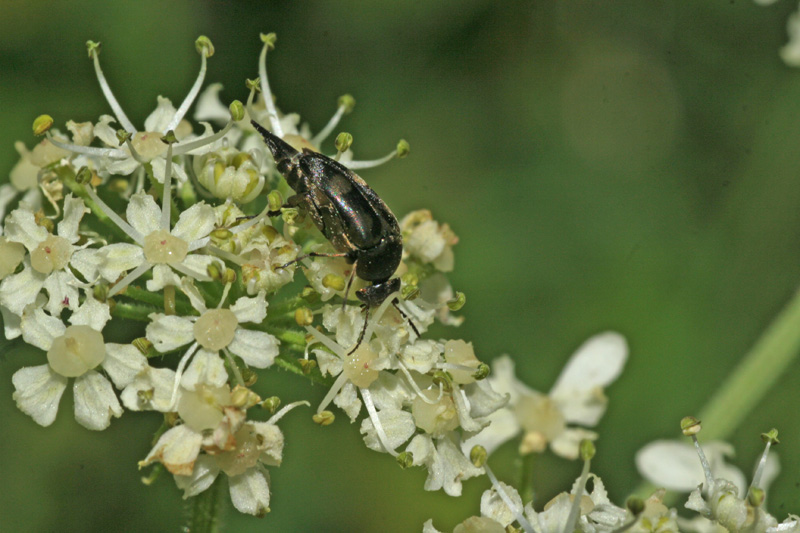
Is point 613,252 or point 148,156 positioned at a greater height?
point 148,156

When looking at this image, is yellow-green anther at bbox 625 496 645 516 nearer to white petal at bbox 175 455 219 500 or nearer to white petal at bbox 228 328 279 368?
white petal at bbox 228 328 279 368

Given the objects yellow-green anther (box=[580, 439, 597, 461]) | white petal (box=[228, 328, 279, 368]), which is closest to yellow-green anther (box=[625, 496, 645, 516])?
yellow-green anther (box=[580, 439, 597, 461])

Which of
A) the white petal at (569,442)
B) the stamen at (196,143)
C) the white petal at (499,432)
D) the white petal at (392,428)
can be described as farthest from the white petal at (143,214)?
the white petal at (569,442)

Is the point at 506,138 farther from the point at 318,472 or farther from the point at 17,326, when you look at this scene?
the point at 17,326

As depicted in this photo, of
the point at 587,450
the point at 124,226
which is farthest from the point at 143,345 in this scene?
the point at 587,450

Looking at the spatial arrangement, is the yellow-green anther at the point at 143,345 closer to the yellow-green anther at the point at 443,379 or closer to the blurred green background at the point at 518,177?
the yellow-green anther at the point at 443,379

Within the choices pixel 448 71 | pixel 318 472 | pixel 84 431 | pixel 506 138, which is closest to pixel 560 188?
pixel 506 138
